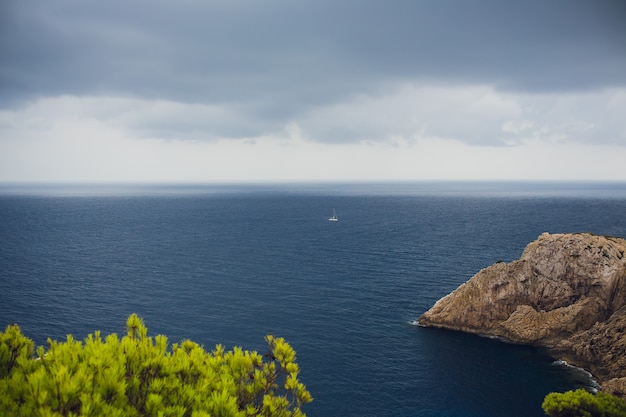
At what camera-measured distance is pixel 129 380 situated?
53.1ft

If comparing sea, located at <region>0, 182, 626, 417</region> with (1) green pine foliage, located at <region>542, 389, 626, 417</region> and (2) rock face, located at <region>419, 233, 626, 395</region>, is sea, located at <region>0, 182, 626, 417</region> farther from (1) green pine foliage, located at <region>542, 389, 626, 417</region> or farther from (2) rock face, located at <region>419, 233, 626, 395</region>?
(1) green pine foliage, located at <region>542, 389, 626, 417</region>

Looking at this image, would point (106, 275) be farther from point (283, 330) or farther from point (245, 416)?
point (245, 416)

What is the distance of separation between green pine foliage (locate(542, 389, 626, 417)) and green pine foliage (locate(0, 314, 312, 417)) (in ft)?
118

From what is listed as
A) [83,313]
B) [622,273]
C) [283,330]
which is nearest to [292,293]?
[283,330]

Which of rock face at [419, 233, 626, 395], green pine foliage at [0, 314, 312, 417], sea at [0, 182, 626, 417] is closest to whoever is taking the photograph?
green pine foliage at [0, 314, 312, 417]

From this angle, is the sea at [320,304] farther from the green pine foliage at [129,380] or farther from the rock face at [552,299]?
the green pine foliage at [129,380]

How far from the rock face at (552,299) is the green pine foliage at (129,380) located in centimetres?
6414

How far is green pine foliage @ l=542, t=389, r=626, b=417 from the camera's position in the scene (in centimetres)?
4087

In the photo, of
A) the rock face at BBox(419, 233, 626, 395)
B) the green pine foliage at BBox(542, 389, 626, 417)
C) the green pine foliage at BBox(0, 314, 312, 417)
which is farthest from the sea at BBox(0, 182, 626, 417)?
the green pine foliage at BBox(0, 314, 312, 417)

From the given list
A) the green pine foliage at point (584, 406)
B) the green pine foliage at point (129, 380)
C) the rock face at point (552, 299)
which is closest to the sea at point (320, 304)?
the rock face at point (552, 299)

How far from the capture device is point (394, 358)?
66.0 m

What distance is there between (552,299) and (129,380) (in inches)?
3027

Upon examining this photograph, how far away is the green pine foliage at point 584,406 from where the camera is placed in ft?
134

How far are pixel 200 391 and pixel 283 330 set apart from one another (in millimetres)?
60333
